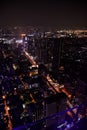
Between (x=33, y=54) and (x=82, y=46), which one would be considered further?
(x=33, y=54)

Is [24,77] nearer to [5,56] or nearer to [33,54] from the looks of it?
[5,56]

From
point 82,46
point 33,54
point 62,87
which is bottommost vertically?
point 62,87

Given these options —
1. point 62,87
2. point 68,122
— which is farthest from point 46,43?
point 68,122

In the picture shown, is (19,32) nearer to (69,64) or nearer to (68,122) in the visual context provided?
(69,64)

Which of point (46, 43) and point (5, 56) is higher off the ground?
point (46, 43)

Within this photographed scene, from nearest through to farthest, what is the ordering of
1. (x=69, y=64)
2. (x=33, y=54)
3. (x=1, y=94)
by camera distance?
(x=1, y=94) → (x=69, y=64) → (x=33, y=54)

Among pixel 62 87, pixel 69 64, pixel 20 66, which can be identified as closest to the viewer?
pixel 62 87
